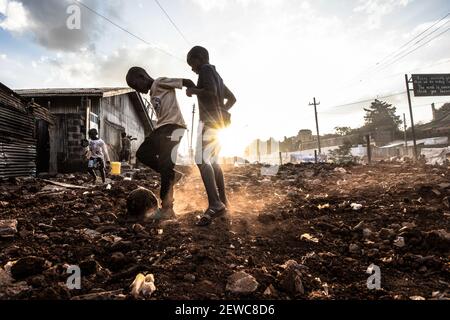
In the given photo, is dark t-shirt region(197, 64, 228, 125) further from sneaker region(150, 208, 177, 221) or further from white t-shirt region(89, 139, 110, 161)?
white t-shirt region(89, 139, 110, 161)

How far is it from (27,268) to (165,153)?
5.22ft

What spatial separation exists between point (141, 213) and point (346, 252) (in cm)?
195

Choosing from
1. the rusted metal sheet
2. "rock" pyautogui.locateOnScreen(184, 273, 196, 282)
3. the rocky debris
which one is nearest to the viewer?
the rocky debris

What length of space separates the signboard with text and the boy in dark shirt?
2454 centimetres

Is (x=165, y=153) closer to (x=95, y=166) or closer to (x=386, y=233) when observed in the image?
(x=386, y=233)

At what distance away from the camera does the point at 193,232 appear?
95.7 inches

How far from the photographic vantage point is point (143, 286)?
4.91 ft

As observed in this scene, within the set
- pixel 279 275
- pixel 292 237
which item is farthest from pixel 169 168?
pixel 279 275

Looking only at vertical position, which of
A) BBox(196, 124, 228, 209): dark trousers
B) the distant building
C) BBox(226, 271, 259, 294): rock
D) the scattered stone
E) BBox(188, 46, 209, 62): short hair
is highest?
the distant building

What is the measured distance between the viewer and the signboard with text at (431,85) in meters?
22.6

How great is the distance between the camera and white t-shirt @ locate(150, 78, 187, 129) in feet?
10.1

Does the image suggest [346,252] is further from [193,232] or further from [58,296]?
[58,296]

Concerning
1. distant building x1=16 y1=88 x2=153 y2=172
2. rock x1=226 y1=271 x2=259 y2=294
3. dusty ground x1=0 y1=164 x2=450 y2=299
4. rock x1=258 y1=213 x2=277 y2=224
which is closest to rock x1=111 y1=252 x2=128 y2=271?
dusty ground x1=0 y1=164 x2=450 y2=299

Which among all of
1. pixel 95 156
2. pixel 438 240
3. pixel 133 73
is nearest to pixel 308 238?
pixel 438 240
